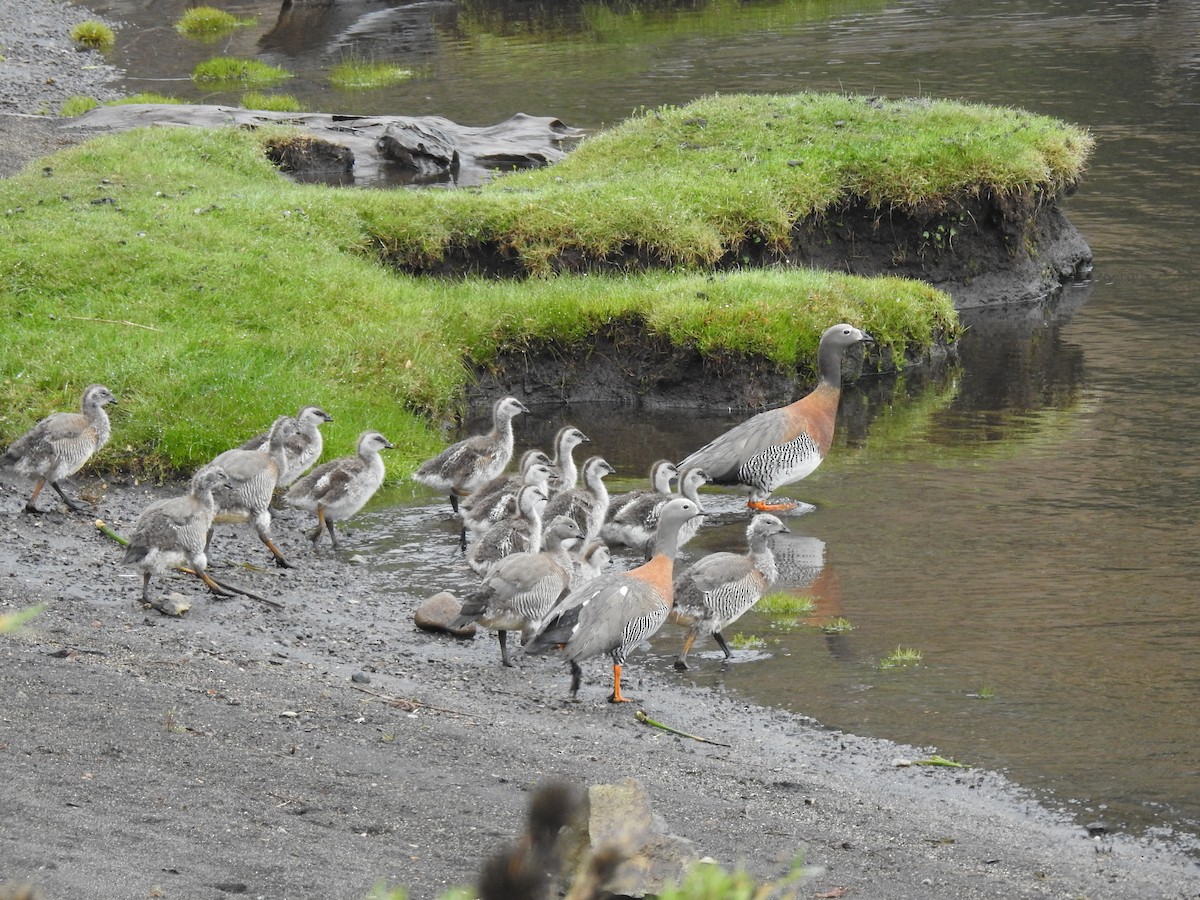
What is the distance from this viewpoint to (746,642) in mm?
11523

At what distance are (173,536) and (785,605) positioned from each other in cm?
498

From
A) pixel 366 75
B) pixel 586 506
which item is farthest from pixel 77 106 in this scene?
pixel 586 506

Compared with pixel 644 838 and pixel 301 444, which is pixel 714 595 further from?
pixel 644 838

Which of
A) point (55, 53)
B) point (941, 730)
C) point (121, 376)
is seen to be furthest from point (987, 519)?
point (55, 53)

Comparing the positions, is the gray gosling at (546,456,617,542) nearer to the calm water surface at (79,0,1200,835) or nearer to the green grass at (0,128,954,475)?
the calm water surface at (79,0,1200,835)

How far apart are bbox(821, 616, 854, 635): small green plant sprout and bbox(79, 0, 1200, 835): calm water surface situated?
0.10 meters

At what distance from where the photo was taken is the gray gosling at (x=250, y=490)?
39.4ft

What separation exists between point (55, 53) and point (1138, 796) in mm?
45053

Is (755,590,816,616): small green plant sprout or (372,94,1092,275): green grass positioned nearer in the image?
(755,590,816,616): small green plant sprout

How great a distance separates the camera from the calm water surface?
9.82 meters

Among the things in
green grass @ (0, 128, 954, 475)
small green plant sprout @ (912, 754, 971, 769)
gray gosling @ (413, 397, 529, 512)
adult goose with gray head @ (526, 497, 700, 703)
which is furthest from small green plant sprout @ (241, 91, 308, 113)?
small green plant sprout @ (912, 754, 971, 769)

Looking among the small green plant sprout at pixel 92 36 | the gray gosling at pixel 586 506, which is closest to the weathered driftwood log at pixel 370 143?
the gray gosling at pixel 586 506

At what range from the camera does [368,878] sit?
6.56 metres

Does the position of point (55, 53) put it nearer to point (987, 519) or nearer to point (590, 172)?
point (590, 172)
